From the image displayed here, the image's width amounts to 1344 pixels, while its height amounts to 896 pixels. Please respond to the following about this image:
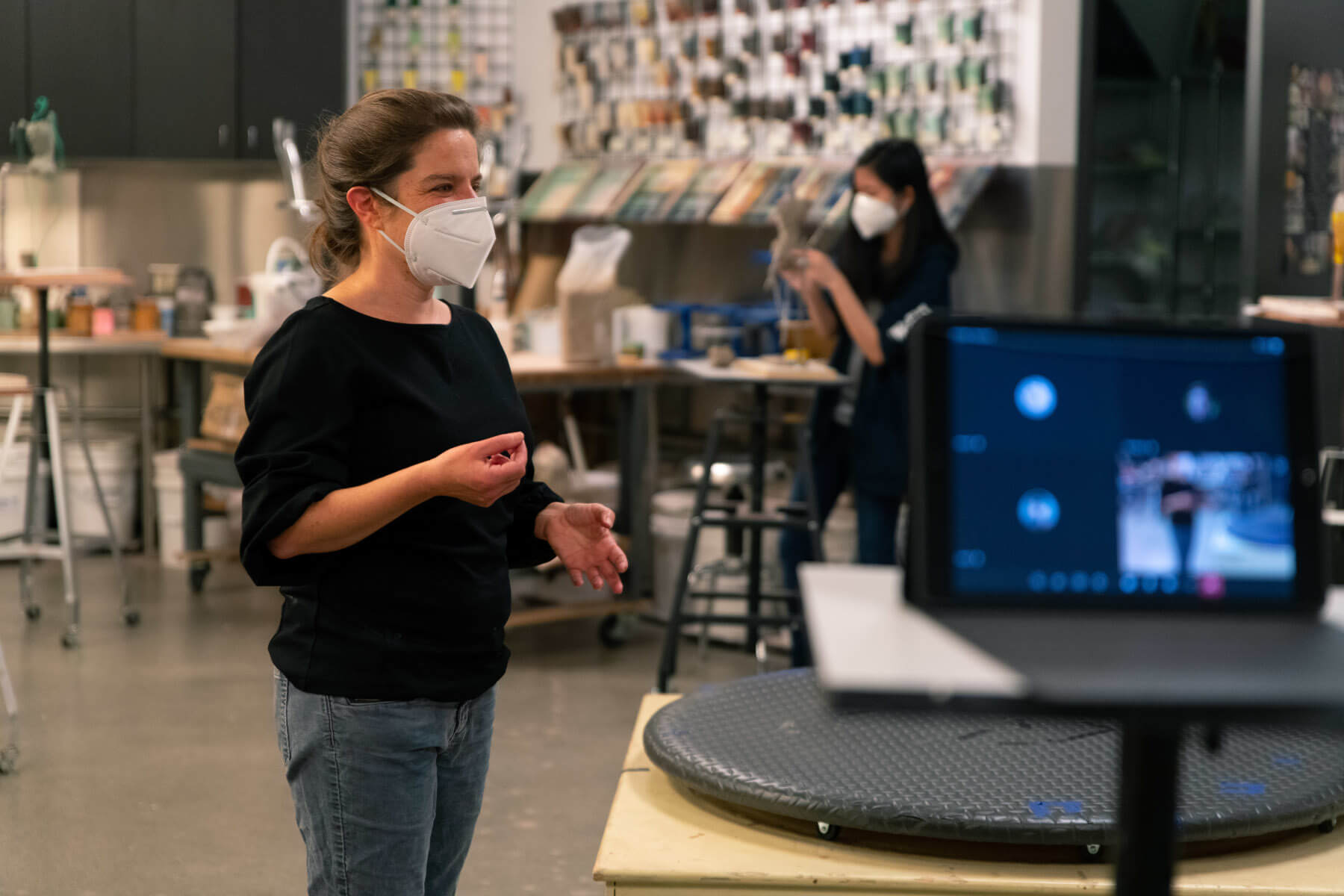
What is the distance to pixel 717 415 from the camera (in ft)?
15.2

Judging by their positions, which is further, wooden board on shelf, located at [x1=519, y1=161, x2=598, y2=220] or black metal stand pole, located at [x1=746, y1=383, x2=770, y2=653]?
wooden board on shelf, located at [x1=519, y1=161, x2=598, y2=220]

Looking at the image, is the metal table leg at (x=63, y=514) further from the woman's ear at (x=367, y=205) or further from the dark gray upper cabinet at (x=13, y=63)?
the woman's ear at (x=367, y=205)

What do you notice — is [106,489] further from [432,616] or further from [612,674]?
[432,616]

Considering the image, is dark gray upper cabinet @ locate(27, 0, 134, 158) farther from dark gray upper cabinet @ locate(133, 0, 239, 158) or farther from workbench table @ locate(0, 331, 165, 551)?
workbench table @ locate(0, 331, 165, 551)

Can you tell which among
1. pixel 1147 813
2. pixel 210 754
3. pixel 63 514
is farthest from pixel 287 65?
pixel 1147 813

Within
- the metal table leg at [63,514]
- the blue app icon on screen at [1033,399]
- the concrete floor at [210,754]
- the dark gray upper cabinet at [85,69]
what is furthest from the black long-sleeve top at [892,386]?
the dark gray upper cabinet at [85,69]

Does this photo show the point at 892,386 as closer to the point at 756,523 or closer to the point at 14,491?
the point at 756,523

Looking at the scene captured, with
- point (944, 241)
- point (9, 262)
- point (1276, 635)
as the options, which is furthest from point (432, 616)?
point (9, 262)

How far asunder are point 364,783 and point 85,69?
21.2 ft

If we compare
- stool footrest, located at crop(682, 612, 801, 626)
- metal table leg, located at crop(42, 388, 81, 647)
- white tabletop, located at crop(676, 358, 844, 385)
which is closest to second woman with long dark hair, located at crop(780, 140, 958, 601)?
white tabletop, located at crop(676, 358, 844, 385)

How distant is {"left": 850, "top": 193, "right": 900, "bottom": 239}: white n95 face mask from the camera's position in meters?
4.64

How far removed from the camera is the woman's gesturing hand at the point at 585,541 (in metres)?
1.93

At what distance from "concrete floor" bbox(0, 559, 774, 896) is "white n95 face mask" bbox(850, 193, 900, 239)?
1.53 m

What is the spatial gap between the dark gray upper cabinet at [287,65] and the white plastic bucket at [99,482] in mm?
1606
